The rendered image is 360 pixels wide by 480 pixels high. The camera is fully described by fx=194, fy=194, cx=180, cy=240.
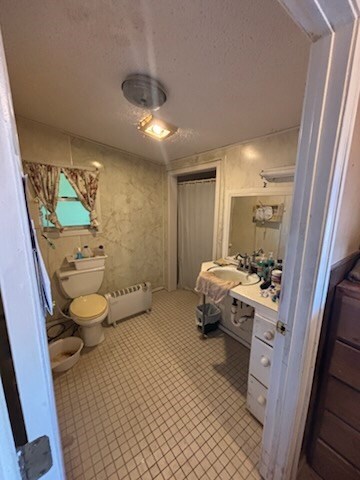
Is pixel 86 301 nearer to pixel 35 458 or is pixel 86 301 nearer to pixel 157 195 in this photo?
pixel 157 195

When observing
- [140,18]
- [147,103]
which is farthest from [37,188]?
[140,18]

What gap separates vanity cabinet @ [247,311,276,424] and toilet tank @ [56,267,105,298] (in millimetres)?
1723

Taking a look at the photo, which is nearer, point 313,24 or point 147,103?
point 313,24

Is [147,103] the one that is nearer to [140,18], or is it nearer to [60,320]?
[140,18]

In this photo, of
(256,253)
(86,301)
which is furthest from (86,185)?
(256,253)

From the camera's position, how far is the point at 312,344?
0.83 metres

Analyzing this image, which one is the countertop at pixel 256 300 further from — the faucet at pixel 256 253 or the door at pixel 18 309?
the door at pixel 18 309

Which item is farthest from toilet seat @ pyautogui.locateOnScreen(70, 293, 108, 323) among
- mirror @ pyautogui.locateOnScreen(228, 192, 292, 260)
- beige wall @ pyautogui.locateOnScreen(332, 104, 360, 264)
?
beige wall @ pyautogui.locateOnScreen(332, 104, 360, 264)

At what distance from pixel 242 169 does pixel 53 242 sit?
7.04 ft

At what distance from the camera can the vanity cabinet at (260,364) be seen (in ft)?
3.99

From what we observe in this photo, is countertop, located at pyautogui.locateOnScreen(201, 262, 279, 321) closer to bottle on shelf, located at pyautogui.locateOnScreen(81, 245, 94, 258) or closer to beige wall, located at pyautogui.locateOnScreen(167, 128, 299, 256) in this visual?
beige wall, located at pyautogui.locateOnScreen(167, 128, 299, 256)

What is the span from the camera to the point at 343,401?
0.88 meters

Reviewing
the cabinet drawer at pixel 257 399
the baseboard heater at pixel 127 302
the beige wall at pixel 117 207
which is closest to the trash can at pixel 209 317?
the baseboard heater at pixel 127 302

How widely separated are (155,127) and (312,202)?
49.5 inches
